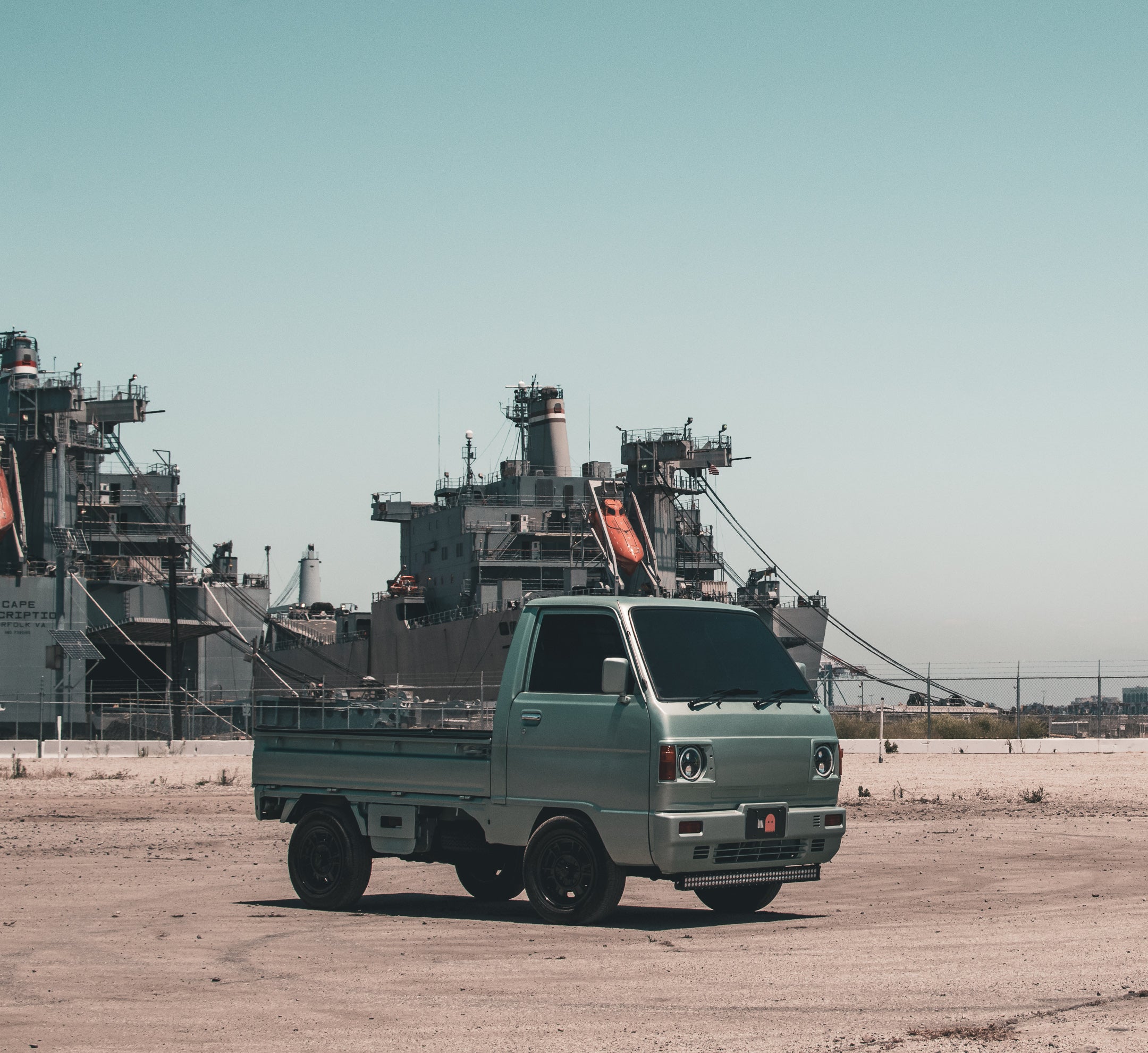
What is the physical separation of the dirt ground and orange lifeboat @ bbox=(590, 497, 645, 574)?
5417cm

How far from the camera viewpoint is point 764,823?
37.6ft

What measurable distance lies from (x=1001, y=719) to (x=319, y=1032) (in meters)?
55.2

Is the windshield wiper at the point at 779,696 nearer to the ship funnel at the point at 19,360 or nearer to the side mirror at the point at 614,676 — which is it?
the side mirror at the point at 614,676

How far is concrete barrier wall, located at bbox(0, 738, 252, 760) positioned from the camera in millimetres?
42781

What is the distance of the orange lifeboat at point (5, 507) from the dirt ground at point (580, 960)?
166ft

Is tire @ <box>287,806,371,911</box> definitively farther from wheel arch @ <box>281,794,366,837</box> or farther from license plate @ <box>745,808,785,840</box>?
license plate @ <box>745,808,785,840</box>

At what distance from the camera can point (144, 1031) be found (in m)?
7.69

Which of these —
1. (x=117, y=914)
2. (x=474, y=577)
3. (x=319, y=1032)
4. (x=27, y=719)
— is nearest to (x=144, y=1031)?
(x=319, y=1032)

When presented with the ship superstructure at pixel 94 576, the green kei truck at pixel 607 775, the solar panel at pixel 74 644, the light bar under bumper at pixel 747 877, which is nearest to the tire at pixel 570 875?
the green kei truck at pixel 607 775

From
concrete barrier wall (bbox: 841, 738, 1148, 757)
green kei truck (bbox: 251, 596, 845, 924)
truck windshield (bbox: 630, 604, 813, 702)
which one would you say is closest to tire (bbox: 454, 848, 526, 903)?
green kei truck (bbox: 251, 596, 845, 924)

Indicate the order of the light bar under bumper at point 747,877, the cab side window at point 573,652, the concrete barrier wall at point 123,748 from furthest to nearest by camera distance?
1. the concrete barrier wall at point 123,748
2. the cab side window at point 573,652
3. the light bar under bumper at point 747,877

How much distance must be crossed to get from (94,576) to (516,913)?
61.9m

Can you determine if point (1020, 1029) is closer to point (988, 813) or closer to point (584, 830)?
point (584, 830)

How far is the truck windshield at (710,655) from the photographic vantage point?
37.7 ft
